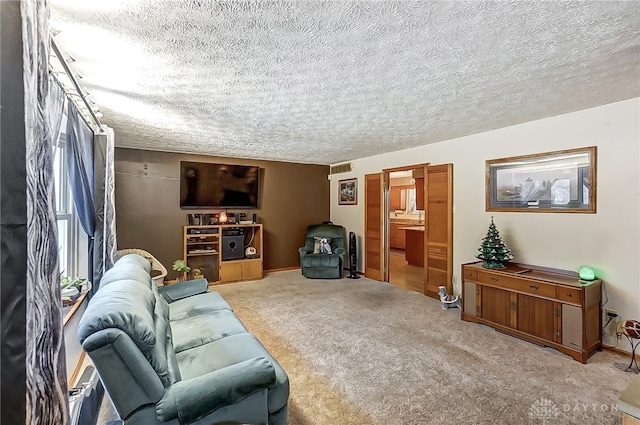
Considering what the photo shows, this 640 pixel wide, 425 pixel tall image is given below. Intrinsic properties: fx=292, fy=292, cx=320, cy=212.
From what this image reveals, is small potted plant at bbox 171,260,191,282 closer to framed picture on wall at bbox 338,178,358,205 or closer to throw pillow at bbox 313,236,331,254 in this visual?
throw pillow at bbox 313,236,331,254

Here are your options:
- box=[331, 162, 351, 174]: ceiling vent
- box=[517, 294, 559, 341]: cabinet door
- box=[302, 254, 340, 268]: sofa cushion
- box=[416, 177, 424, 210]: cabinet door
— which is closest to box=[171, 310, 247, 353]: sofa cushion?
box=[517, 294, 559, 341]: cabinet door

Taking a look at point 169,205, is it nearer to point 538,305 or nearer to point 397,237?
point 538,305

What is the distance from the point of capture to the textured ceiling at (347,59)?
1496 millimetres

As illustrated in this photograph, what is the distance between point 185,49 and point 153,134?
8.56 feet

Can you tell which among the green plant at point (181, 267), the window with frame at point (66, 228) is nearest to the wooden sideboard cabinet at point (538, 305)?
the green plant at point (181, 267)

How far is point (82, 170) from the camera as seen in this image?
2566 mm

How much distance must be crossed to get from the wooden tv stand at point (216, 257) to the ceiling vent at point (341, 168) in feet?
7.31

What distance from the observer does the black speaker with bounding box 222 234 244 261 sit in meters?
5.52

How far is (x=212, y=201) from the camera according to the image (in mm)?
5582

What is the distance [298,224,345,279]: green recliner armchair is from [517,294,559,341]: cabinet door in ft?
10.5

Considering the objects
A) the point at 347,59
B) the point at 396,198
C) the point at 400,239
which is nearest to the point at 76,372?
the point at 347,59

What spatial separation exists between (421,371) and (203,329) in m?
1.83

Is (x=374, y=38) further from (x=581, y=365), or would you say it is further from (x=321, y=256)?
(x=321, y=256)

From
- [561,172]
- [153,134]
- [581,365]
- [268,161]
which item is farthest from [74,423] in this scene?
[268,161]
